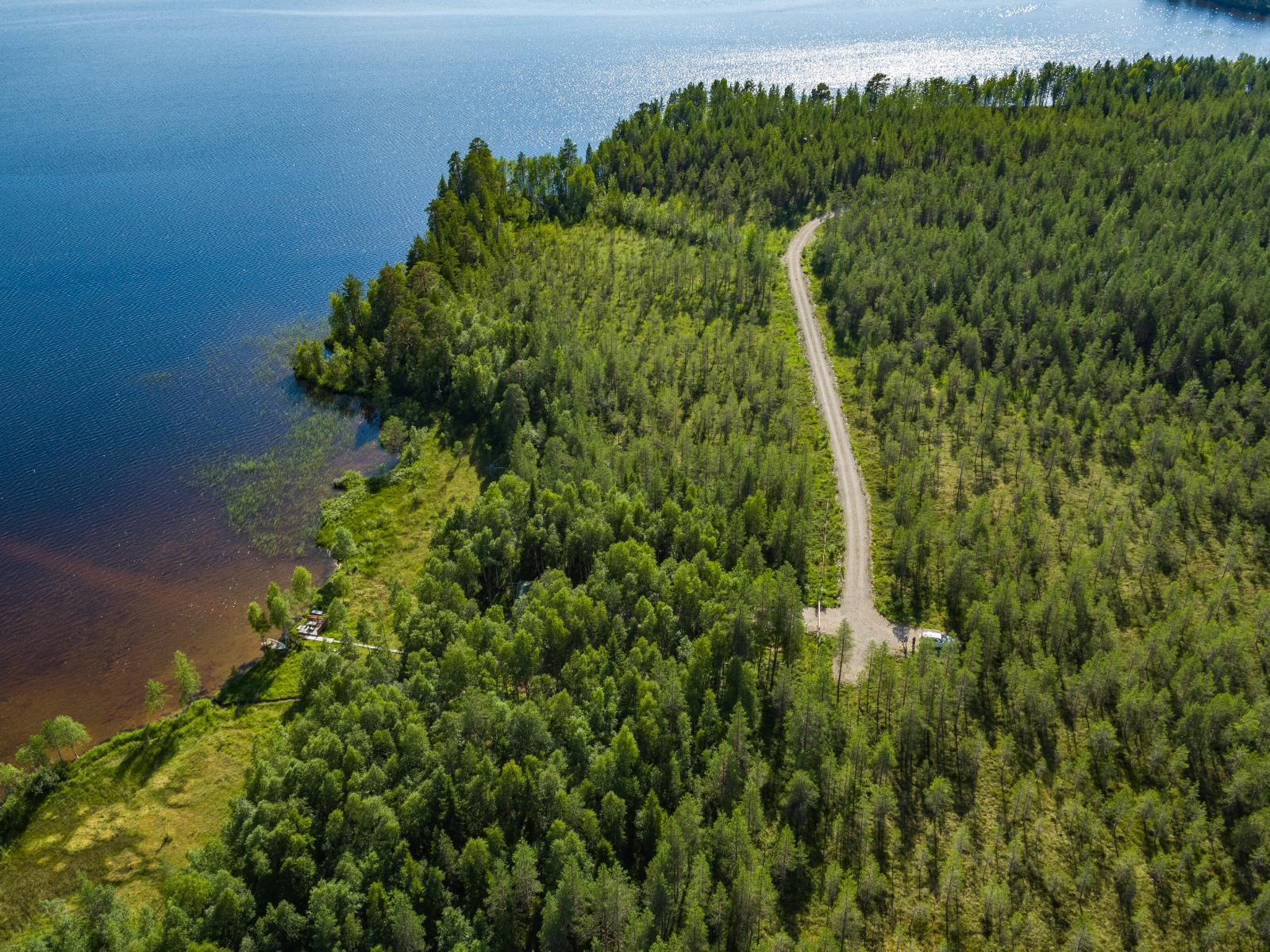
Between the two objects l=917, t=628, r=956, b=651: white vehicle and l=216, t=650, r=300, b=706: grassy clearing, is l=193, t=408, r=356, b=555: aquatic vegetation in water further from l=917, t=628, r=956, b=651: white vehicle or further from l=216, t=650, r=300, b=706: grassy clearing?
l=917, t=628, r=956, b=651: white vehicle

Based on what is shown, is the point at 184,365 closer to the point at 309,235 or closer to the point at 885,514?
the point at 309,235

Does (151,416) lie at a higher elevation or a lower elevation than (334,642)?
higher

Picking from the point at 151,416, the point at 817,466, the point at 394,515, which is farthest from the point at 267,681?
the point at 817,466

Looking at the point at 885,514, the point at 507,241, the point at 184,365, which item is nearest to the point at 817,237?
the point at 507,241

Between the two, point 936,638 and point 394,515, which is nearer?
point 936,638

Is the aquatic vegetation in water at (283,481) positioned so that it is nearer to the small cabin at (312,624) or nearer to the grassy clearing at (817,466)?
the small cabin at (312,624)

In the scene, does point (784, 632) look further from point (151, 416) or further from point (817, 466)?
point (151, 416)

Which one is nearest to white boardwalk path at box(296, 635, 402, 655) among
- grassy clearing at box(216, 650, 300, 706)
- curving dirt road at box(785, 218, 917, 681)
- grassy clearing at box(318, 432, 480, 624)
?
grassy clearing at box(216, 650, 300, 706)
